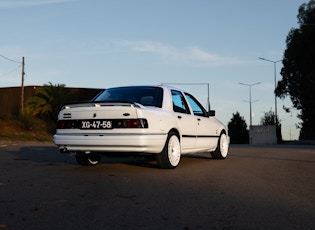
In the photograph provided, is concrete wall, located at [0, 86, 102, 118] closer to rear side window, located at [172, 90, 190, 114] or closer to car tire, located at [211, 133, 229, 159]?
car tire, located at [211, 133, 229, 159]

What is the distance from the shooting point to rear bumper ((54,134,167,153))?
7.63 m

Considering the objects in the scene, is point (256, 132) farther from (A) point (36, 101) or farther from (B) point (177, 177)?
(B) point (177, 177)

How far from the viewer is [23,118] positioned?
3225cm

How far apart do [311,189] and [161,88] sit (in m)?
3.67

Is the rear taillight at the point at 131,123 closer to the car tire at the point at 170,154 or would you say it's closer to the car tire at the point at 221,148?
the car tire at the point at 170,154

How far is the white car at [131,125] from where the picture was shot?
770cm

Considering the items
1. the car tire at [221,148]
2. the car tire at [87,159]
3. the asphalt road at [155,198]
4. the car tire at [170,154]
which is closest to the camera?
the asphalt road at [155,198]

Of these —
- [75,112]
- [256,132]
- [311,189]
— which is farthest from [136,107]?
[256,132]

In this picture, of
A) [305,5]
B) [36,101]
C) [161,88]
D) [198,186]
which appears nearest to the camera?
[198,186]

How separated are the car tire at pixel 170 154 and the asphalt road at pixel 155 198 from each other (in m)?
0.18

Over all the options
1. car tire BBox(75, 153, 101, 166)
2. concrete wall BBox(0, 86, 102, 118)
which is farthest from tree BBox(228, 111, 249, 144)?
car tire BBox(75, 153, 101, 166)

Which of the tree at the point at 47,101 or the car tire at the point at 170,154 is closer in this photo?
the car tire at the point at 170,154

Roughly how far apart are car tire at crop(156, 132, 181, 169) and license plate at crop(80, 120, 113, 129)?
1.11 m

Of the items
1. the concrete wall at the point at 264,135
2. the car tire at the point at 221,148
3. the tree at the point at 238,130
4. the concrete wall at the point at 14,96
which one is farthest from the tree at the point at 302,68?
the car tire at the point at 221,148
